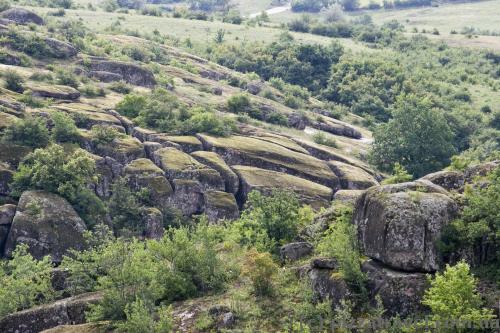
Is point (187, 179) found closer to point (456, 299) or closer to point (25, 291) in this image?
point (25, 291)

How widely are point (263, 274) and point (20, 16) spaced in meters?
92.1

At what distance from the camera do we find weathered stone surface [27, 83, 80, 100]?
86438mm

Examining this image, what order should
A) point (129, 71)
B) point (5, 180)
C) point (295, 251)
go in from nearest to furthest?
point (295, 251) → point (5, 180) → point (129, 71)

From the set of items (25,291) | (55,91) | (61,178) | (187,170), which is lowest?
(187,170)

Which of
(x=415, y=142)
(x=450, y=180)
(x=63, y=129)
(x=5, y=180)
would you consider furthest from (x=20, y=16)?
(x=450, y=180)

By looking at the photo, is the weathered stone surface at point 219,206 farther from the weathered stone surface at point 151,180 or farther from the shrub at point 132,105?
the shrub at point 132,105

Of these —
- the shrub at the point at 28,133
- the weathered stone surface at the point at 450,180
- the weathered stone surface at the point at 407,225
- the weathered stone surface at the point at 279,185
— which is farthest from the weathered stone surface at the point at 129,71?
the weathered stone surface at the point at 407,225

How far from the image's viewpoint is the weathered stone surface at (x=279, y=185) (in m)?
74.5

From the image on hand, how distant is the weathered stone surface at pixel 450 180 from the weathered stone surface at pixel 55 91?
5603cm

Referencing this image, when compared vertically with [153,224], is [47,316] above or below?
above

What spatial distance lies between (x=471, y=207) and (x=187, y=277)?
45.8 feet

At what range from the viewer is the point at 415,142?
279 feet

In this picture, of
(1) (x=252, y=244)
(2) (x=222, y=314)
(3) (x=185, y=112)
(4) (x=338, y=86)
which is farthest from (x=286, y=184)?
(4) (x=338, y=86)

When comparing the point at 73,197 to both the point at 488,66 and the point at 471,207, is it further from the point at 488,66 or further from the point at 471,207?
the point at 488,66
